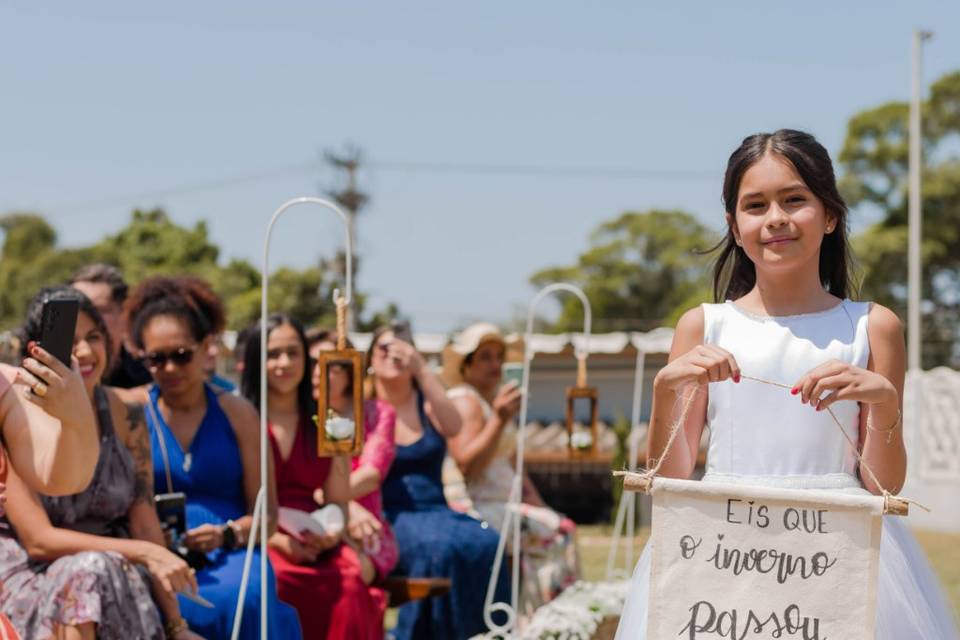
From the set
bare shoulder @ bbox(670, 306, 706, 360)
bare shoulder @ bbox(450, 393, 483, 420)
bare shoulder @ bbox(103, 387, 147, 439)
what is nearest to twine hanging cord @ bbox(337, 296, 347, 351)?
bare shoulder @ bbox(103, 387, 147, 439)

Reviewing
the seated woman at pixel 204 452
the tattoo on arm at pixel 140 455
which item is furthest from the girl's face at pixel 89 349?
the seated woman at pixel 204 452

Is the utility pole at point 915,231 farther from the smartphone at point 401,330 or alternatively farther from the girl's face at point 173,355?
the girl's face at point 173,355

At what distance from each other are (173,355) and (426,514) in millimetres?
2097

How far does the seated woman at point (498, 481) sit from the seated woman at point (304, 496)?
140 centimetres

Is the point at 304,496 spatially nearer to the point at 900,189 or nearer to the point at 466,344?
the point at 466,344

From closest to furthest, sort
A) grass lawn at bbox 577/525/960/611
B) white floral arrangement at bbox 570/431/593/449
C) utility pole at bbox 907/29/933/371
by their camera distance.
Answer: white floral arrangement at bbox 570/431/593/449 < grass lawn at bbox 577/525/960/611 < utility pole at bbox 907/29/933/371

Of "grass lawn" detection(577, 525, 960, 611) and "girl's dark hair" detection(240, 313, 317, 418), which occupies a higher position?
"girl's dark hair" detection(240, 313, 317, 418)

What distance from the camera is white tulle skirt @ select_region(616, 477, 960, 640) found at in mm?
2992

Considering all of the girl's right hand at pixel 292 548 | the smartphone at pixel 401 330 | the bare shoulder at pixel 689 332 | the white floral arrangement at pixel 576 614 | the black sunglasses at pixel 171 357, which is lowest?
the white floral arrangement at pixel 576 614

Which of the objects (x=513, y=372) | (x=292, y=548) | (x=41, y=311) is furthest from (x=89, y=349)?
(x=513, y=372)

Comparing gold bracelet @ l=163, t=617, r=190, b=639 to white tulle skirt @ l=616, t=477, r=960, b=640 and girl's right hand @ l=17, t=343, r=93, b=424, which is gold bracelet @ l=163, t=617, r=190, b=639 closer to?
girl's right hand @ l=17, t=343, r=93, b=424

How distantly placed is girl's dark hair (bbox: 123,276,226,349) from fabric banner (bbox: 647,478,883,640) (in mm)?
2962

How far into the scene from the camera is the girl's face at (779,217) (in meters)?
3.09

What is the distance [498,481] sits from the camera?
24.6 feet
